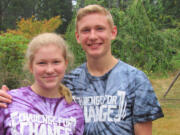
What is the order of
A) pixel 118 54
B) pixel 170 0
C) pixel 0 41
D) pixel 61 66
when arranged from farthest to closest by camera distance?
pixel 170 0
pixel 118 54
pixel 0 41
pixel 61 66

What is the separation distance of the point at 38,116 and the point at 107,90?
50 centimetres

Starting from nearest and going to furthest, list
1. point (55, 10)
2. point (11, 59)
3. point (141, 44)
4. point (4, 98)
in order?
point (4, 98)
point (11, 59)
point (141, 44)
point (55, 10)

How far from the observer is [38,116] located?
5.12 feet

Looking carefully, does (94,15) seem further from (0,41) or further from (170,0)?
(170,0)

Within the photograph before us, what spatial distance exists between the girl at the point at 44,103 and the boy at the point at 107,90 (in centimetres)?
9

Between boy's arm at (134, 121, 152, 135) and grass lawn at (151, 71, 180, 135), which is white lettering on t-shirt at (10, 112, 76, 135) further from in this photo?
grass lawn at (151, 71, 180, 135)

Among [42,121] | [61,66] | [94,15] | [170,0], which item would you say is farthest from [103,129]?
[170,0]

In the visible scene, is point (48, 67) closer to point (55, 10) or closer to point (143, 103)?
point (143, 103)

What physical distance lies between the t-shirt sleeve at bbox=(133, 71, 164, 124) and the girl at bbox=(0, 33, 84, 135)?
1.28ft

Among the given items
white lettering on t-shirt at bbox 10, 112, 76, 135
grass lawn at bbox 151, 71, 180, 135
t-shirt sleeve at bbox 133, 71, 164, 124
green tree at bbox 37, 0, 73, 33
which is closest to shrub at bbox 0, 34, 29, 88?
grass lawn at bbox 151, 71, 180, 135

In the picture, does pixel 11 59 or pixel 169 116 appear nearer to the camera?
pixel 11 59

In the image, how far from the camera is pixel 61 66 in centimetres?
166

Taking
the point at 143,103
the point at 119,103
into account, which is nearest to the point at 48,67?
the point at 119,103

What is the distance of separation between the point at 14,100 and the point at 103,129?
64cm
